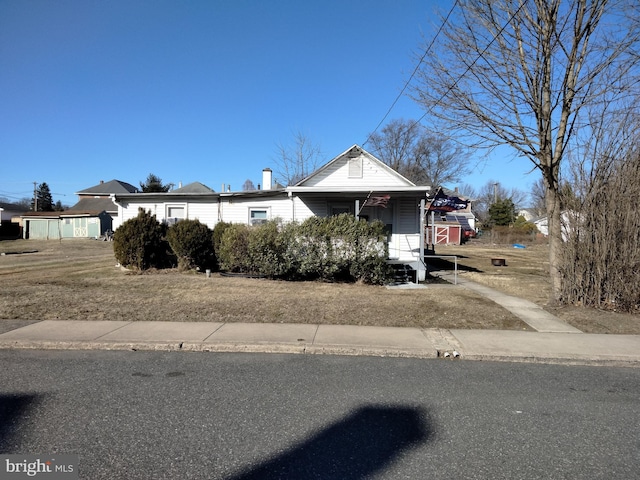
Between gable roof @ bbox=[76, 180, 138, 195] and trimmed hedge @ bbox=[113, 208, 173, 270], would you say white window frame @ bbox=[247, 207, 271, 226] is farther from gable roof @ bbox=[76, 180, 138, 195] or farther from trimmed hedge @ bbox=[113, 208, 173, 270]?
gable roof @ bbox=[76, 180, 138, 195]

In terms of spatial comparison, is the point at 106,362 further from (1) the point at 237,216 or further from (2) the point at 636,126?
(1) the point at 237,216

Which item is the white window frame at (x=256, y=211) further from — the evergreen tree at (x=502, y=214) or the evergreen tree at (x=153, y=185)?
the evergreen tree at (x=502, y=214)

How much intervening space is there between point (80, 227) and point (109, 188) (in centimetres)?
2005

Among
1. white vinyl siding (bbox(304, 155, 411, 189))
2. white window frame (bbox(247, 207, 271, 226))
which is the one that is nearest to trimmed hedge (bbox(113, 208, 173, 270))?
white window frame (bbox(247, 207, 271, 226))

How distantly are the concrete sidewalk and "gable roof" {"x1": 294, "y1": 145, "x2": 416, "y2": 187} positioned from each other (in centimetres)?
993

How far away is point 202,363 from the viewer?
5.24m

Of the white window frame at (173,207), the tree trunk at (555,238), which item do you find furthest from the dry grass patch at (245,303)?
the white window frame at (173,207)

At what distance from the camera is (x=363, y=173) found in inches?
645

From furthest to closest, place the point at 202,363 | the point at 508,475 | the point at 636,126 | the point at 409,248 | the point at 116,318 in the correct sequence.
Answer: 1. the point at 409,248
2. the point at 636,126
3. the point at 116,318
4. the point at 202,363
5. the point at 508,475

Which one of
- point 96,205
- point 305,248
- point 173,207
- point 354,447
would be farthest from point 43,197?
point 354,447

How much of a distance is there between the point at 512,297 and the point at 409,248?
5.46 meters

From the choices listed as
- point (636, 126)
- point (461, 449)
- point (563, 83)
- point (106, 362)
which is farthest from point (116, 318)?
point (636, 126)

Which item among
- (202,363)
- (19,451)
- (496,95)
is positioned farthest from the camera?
(496,95)

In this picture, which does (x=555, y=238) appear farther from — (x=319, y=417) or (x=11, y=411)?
(x=11, y=411)
